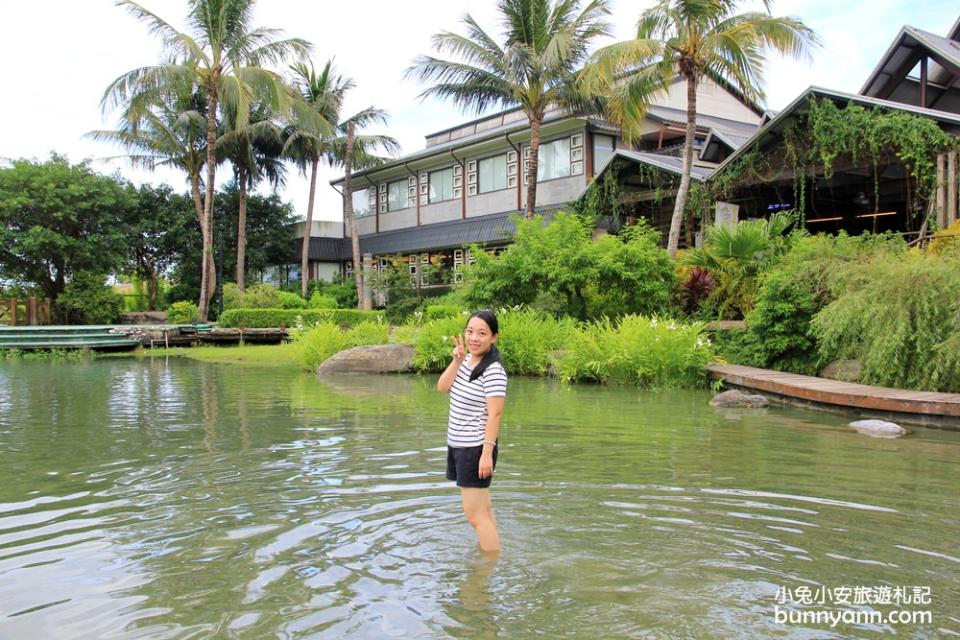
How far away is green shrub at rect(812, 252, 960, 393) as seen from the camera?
10.1 m

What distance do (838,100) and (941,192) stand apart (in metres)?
3.43

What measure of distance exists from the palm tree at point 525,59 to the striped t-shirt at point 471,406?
2009cm

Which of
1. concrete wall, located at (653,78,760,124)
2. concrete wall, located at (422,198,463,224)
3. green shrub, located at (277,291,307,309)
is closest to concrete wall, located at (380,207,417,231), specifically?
concrete wall, located at (422,198,463,224)

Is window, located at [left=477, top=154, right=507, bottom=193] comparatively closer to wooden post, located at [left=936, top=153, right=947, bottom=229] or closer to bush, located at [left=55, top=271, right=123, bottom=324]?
bush, located at [left=55, top=271, right=123, bottom=324]

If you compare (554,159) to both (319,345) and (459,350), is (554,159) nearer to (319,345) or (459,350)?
(319,345)

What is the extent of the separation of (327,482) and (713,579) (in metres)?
3.43

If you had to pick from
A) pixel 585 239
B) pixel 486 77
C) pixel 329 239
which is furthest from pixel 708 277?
pixel 329 239

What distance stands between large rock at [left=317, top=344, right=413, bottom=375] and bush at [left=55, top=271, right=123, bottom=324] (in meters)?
18.0

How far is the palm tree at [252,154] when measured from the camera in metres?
35.9

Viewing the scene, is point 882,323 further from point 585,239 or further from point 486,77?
point 486,77

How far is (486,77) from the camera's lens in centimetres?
2492

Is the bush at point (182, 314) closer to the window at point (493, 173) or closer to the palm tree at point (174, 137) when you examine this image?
the palm tree at point (174, 137)

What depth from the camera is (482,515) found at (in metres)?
4.50

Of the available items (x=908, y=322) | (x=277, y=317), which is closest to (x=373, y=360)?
(x=908, y=322)
